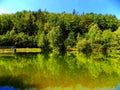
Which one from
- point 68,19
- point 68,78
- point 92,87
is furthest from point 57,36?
point 92,87

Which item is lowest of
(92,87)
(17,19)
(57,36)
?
(92,87)

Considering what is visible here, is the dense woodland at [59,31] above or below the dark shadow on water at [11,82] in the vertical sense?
above

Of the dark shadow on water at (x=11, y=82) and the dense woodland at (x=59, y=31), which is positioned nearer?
the dark shadow on water at (x=11, y=82)

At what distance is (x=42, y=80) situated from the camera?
22.9m

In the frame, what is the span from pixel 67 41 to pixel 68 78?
40.9 metres

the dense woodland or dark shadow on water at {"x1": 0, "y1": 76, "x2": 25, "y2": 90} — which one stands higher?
the dense woodland

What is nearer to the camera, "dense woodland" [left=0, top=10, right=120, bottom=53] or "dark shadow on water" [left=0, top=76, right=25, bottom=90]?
"dark shadow on water" [left=0, top=76, right=25, bottom=90]

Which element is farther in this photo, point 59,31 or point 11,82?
point 59,31

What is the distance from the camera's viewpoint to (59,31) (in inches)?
2478

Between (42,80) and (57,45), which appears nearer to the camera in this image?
(42,80)

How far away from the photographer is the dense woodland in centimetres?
5778

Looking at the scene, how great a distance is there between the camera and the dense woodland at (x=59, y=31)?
57781 mm

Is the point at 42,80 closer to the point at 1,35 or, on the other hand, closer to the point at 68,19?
the point at 1,35

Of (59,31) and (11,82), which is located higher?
(59,31)
